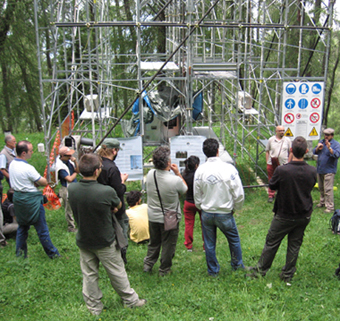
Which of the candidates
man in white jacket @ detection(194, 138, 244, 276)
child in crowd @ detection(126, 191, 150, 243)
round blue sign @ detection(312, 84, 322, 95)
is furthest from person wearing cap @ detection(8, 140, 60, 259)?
round blue sign @ detection(312, 84, 322, 95)

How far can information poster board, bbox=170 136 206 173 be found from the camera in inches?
286

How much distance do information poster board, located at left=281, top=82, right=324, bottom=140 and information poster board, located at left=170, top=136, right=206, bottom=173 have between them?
215cm

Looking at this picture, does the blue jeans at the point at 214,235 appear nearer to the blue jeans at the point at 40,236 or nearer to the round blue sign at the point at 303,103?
the blue jeans at the point at 40,236

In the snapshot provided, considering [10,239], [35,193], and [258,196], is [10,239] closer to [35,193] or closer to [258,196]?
[35,193]

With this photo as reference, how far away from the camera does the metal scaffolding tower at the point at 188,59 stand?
751 cm

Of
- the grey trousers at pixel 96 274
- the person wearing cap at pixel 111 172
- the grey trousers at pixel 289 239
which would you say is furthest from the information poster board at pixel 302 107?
the grey trousers at pixel 96 274

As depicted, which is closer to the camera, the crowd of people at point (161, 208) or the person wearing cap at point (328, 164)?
the crowd of people at point (161, 208)

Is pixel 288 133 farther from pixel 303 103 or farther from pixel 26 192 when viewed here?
pixel 26 192

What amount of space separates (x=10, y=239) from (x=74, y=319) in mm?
3083

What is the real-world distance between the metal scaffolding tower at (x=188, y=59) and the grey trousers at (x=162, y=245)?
3017 mm

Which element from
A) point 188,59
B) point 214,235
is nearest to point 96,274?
point 214,235

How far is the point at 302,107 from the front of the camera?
8031mm

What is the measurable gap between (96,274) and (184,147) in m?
4.21

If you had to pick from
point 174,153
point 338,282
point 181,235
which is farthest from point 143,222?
point 338,282
